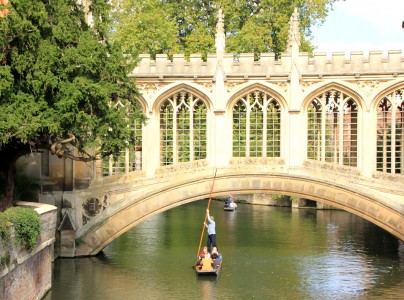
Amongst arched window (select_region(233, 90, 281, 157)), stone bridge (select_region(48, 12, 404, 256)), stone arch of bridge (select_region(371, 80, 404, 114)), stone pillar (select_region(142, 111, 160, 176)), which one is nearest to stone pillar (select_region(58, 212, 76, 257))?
stone bridge (select_region(48, 12, 404, 256))

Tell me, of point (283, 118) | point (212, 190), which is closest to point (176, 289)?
point (212, 190)

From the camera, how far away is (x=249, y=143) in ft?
82.5

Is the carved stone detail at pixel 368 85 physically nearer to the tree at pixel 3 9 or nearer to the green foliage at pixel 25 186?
the green foliage at pixel 25 186

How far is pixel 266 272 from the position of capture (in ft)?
73.3

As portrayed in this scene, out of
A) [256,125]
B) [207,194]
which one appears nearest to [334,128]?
[256,125]

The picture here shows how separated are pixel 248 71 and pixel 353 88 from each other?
3.11 m

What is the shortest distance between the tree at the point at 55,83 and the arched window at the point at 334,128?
697 cm

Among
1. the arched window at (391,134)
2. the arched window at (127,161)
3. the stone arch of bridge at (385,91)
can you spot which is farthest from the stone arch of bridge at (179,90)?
the arched window at (391,134)

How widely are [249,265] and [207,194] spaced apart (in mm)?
2609

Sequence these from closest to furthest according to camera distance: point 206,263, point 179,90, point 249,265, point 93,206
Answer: point 206,263, point 249,265, point 93,206, point 179,90

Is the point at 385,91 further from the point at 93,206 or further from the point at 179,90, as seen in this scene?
the point at 93,206

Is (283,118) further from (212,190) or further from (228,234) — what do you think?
(228,234)

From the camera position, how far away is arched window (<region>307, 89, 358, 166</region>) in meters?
24.5

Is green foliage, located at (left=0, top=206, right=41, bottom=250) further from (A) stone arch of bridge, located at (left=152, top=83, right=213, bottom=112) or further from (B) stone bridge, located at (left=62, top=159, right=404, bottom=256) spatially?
(A) stone arch of bridge, located at (left=152, top=83, right=213, bottom=112)
